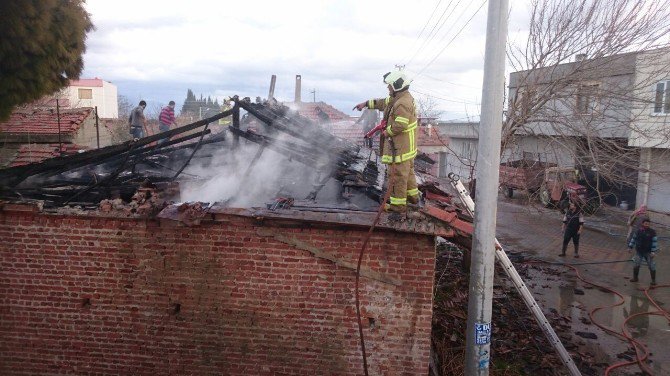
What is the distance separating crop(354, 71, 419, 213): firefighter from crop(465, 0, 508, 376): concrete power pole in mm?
989

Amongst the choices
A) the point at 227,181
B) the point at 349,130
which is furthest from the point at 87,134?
the point at 227,181

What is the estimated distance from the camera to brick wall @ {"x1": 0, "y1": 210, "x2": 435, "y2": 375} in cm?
506

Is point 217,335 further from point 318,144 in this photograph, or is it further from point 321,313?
point 318,144

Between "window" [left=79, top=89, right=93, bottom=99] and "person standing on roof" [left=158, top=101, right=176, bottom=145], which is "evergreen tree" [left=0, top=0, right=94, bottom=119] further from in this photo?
"window" [left=79, top=89, right=93, bottom=99]

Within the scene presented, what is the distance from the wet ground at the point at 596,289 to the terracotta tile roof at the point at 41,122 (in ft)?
39.1

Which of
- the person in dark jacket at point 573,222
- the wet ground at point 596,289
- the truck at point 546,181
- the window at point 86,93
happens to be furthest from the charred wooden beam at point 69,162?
the window at point 86,93

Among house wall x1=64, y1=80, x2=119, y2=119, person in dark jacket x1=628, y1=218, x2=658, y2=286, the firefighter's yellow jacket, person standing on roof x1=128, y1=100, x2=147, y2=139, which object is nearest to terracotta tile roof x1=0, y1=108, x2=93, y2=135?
person standing on roof x1=128, y1=100, x2=147, y2=139

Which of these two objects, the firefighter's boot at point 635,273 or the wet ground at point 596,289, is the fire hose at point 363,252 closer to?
the wet ground at point 596,289

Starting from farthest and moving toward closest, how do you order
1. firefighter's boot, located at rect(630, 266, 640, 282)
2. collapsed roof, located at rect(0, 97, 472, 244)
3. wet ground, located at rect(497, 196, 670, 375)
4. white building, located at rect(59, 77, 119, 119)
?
white building, located at rect(59, 77, 119, 119) → firefighter's boot, located at rect(630, 266, 640, 282) → wet ground, located at rect(497, 196, 670, 375) → collapsed roof, located at rect(0, 97, 472, 244)

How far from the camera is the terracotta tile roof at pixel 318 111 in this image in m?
16.2

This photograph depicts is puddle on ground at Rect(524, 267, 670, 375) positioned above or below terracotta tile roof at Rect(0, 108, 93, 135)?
below

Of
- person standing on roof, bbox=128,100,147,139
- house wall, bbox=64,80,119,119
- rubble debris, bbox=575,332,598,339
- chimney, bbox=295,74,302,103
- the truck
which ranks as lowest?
rubble debris, bbox=575,332,598,339

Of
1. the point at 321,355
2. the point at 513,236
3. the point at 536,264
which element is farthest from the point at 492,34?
the point at 513,236

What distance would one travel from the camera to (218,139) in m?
7.77
